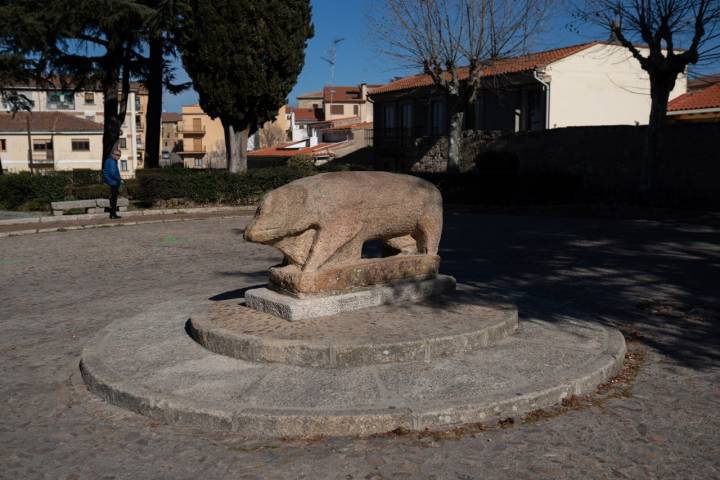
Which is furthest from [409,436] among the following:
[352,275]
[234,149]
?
[234,149]

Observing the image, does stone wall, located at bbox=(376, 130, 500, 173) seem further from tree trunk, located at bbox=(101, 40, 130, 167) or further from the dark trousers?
tree trunk, located at bbox=(101, 40, 130, 167)

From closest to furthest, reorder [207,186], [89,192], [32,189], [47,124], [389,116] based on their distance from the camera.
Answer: [32,189] → [89,192] → [207,186] → [389,116] → [47,124]

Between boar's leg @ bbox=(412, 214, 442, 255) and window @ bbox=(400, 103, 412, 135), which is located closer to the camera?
boar's leg @ bbox=(412, 214, 442, 255)

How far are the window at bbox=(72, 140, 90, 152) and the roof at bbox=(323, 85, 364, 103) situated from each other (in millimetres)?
20809

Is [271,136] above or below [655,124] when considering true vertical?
above

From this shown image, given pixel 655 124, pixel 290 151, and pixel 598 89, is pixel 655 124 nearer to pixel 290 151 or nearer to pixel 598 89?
pixel 598 89

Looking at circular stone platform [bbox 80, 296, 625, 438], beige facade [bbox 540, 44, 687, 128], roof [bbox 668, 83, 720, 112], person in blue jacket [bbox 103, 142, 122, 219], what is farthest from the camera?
beige facade [bbox 540, 44, 687, 128]

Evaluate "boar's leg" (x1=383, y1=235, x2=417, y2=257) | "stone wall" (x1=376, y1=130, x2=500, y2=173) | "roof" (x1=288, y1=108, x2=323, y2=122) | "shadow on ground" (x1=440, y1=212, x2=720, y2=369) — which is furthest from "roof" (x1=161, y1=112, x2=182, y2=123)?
"boar's leg" (x1=383, y1=235, x2=417, y2=257)

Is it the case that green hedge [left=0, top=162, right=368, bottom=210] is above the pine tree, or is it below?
below

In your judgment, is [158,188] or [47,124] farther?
[47,124]

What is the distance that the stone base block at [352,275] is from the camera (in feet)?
17.3

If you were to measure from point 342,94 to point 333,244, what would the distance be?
191 ft

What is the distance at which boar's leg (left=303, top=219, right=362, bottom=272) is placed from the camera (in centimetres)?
531

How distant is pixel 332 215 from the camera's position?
534 centimetres
